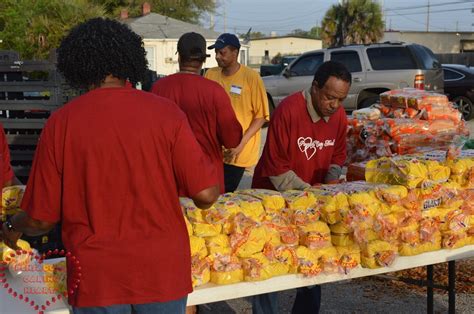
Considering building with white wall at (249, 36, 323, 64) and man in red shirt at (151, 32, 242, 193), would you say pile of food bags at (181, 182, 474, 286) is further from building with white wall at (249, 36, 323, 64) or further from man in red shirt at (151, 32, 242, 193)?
building with white wall at (249, 36, 323, 64)

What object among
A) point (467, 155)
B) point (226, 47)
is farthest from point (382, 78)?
point (467, 155)

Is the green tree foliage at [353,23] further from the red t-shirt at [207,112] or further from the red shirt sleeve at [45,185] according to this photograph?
the red shirt sleeve at [45,185]

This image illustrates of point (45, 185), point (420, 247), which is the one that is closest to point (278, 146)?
point (420, 247)

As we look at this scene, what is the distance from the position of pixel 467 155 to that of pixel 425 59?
11.6m

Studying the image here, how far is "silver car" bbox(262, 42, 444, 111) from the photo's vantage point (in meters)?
15.0

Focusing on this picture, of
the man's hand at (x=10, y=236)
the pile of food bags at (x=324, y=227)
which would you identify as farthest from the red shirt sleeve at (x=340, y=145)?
the man's hand at (x=10, y=236)

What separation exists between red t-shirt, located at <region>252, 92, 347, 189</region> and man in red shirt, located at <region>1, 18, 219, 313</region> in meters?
1.75

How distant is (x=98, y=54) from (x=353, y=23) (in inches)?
1521

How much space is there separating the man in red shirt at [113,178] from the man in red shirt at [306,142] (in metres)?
1.67

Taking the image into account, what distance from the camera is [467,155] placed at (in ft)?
13.6

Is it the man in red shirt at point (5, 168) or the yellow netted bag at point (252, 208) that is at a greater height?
the man in red shirt at point (5, 168)

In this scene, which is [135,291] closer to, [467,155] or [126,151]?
Result: [126,151]

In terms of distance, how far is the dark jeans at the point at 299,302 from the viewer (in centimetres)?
398

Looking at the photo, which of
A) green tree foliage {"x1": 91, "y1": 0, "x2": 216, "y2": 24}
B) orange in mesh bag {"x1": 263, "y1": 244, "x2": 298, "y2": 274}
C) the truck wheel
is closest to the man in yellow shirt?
orange in mesh bag {"x1": 263, "y1": 244, "x2": 298, "y2": 274}
